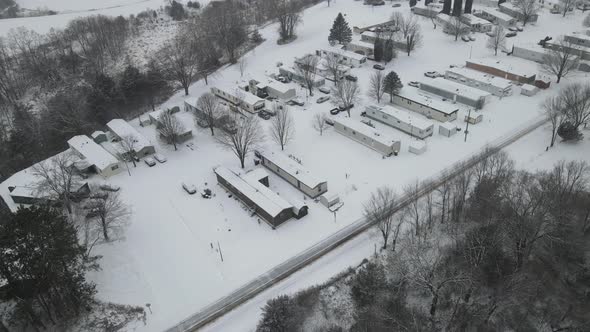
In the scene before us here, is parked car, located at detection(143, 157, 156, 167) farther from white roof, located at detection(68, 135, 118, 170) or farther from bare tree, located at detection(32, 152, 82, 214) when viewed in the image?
bare tree, located at detection(32, 152, 82, 214)

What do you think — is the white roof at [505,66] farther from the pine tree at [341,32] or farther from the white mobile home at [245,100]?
the white mobile home at [245,100]

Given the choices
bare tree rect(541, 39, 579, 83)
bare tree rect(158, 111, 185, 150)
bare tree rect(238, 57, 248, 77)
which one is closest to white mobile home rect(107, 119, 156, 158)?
bare tree rect(158, 111, 185, 150)

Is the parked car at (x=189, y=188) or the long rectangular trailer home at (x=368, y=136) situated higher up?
the long rectangular trailer home at (x=368, y=136)

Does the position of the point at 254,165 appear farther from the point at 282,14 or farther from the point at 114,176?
the point at 282,14

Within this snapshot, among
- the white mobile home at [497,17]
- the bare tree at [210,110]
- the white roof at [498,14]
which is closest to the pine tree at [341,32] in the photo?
the white mobile home at [497,17]

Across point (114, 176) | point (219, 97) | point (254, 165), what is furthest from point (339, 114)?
point (114, 176)

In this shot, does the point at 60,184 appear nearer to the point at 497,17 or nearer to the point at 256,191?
the point at 256,191

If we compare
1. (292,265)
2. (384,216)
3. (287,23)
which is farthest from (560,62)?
(292,265)
